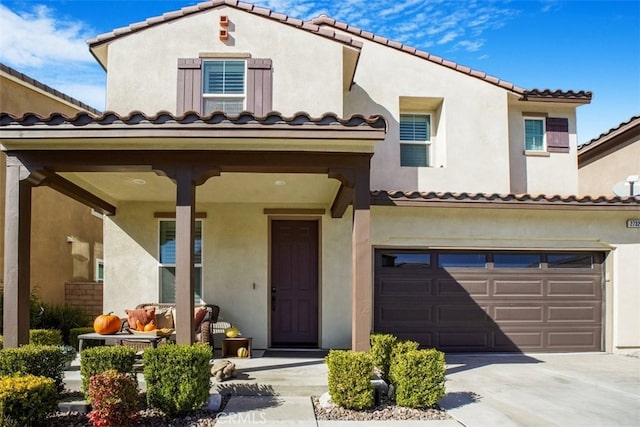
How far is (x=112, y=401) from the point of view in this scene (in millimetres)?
5039

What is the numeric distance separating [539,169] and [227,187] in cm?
717

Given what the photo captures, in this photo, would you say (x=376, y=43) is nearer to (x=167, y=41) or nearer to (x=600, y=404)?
(x=167, y=41)

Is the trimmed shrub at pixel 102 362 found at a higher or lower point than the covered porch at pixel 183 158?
lower

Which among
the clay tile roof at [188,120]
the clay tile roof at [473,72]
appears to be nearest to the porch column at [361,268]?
the clay tile roof at [188,120]

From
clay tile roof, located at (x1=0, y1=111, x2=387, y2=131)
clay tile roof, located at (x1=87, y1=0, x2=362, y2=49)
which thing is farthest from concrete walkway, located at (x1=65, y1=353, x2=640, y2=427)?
clay tile roof, located at (x1=87, y1=0, x2=362, y2=49)

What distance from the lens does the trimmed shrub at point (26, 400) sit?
484 cm

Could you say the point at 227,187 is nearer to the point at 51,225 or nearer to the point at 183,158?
the point at 183,158

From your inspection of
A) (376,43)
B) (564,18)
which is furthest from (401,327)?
(564,18)

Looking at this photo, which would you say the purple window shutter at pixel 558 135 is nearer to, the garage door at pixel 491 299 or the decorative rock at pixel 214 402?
the garage door at pixel 491 299

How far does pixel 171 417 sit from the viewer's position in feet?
18.1

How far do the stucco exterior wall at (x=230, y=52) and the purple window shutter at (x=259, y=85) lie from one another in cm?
13

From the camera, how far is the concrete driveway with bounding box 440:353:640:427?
5688mm

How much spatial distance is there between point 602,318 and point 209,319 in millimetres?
7797

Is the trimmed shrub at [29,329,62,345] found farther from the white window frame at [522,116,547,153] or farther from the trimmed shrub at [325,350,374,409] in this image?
the white window frame at [522,116,547,153]
